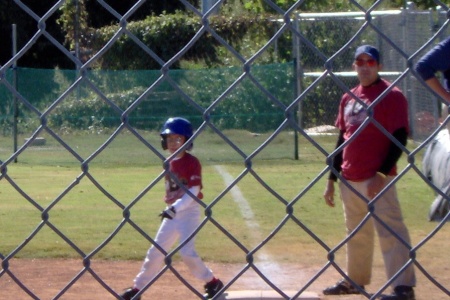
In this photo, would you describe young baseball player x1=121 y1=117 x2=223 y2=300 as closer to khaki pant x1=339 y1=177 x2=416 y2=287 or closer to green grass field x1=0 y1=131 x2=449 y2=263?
green grass field x1=0 y1=131 x2=449 y2=263

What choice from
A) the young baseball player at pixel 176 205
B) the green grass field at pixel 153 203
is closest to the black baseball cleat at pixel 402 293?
the green grass field at pixel 153 203

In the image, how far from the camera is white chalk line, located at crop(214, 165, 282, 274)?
7555mm

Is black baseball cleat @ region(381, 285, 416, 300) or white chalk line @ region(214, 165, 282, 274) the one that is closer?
black baseball cleat @ region(381, 285, 416, 300)

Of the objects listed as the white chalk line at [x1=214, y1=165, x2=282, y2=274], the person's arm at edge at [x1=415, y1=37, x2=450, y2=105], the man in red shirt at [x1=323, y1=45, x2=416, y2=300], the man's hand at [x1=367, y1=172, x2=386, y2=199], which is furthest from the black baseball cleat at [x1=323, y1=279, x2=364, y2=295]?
the person's arm at edge at [x1=415, y1=37, x2=450, y2=105]

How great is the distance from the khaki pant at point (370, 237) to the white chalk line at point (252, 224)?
1132mm

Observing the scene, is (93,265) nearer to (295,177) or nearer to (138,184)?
(138,184)

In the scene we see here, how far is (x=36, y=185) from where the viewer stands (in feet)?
43.3

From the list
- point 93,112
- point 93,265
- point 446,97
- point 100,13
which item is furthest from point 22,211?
point 100,13

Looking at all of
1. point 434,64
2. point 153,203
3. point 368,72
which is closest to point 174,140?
point 368,72

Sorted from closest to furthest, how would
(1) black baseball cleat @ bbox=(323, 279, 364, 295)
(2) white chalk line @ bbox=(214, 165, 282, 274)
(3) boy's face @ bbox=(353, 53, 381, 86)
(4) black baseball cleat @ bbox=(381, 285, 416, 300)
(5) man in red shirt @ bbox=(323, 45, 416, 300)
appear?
1. (4) black baseball cleat @ bbox=(381, 285, 416, 300)
2. (5) man in red shirt @ bbox=(323, 45, 416, 300)
3. (3) boy's face @ bbox=(353, 53, 381, 86)
4. (1) black baseball cleat @ bbox=(323, 279, 364, 295)
5. (2) white chalk line @ bbox=(214, 165, 282, 274)

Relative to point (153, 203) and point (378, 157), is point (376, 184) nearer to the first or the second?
point (378, 157)

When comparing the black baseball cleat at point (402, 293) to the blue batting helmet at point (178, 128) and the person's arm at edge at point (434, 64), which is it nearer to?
the blue batting helmet at point (178, 128)

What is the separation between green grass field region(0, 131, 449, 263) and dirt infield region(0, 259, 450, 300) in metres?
0.27

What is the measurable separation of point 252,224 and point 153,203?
208cm
